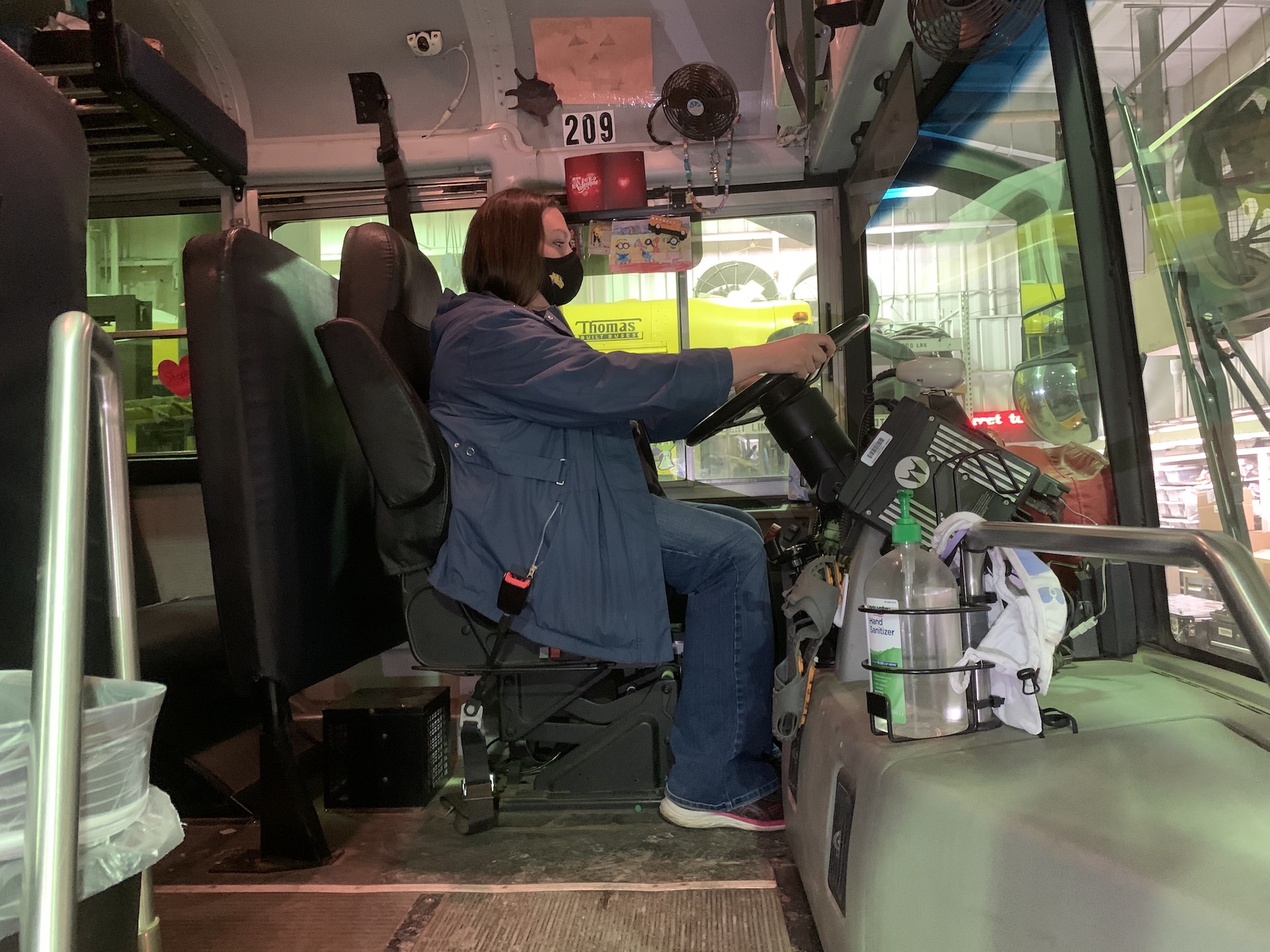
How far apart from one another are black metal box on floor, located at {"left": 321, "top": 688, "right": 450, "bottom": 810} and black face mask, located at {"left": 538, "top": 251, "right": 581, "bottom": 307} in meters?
1.11

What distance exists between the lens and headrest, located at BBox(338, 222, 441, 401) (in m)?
2.00

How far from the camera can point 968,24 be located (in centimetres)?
161

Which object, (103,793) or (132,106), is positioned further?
(132,106)

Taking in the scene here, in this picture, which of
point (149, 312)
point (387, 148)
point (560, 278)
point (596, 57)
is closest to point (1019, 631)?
point (560, 278)

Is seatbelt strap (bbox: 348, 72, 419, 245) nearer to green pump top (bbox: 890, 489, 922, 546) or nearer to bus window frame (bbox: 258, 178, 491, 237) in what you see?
bus window frame (bbox: 258, 178, 491, 237)

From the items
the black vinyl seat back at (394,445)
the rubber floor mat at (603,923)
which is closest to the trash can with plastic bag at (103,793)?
the rubber floor mat at (603,923)

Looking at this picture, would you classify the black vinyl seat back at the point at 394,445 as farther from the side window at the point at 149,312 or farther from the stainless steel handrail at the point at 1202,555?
the side window at the point at 149,312

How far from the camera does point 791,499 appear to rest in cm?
306

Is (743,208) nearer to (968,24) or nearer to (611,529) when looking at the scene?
(968,24)

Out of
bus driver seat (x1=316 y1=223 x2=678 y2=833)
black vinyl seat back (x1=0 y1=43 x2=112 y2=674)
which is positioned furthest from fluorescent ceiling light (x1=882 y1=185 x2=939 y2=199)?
black vinyl seat back (x1=0 y1=43 x2=112 y2=674)

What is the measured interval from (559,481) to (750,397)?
0.51 meters

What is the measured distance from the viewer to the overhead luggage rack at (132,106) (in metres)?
2.39

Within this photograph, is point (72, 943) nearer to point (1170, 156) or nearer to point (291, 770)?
point (291, 770)

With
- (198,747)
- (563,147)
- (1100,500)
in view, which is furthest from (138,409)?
(1100,500)
